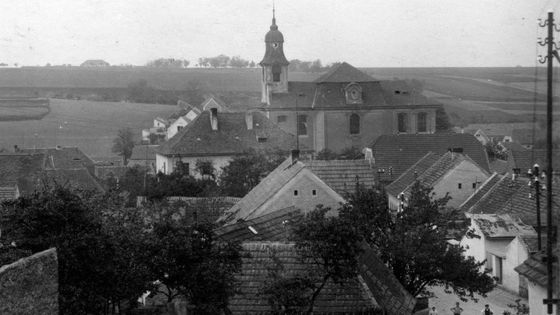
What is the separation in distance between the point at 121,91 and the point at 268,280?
368 feet

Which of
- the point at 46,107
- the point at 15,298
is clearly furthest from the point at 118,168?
the point at 15,298

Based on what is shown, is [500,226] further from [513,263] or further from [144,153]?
[144,153]

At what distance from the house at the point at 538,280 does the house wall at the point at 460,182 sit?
2114cm

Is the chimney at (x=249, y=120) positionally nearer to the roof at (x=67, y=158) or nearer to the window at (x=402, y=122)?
the roof at (x=67, y=158)

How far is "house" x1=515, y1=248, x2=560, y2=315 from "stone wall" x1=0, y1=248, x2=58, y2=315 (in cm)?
851

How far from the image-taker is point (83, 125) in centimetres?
9925

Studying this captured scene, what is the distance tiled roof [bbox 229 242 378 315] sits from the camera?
53.5 ft

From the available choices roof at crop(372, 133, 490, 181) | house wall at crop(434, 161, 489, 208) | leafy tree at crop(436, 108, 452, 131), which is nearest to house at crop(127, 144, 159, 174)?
roof at crop(372, 133, 490, 181)

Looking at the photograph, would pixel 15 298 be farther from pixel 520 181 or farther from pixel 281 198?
pixel 520 181

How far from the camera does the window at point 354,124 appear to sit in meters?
79.4

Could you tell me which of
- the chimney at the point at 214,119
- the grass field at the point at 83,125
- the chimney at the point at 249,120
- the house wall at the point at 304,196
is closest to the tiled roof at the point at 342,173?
the house wall at the point at 304,196

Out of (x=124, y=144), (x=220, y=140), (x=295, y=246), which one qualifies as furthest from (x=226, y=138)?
(x=295, y=246)

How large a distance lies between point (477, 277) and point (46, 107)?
8540 cm

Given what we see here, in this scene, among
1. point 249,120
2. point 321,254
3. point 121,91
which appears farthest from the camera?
point 121,91
